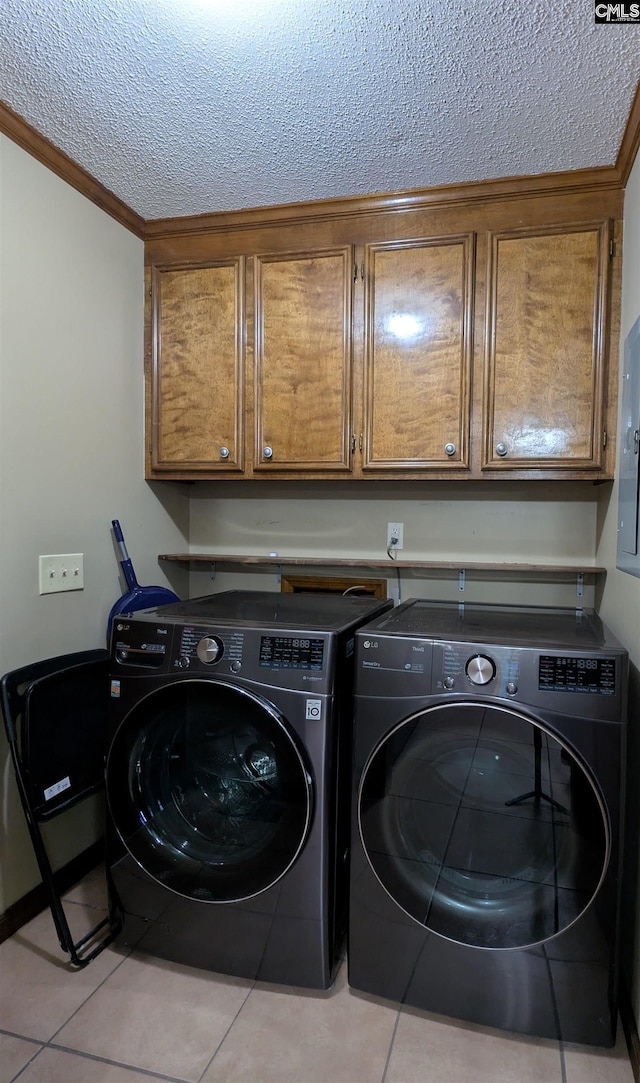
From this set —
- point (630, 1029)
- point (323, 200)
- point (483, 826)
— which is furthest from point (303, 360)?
point (630, 1029)

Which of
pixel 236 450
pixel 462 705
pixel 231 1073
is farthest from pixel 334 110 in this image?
pixel 231 1073

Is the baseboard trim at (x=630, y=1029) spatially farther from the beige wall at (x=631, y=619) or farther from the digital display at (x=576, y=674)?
the digital display at (x=576, y=674)

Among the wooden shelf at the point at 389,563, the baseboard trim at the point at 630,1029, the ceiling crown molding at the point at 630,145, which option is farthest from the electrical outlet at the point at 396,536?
the baseboard trim at the point at 630,1029

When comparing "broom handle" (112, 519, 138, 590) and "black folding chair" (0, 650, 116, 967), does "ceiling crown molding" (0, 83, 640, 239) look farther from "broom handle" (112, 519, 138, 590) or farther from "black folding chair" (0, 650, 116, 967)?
"black folding chair" (0, 650, 116, 967)

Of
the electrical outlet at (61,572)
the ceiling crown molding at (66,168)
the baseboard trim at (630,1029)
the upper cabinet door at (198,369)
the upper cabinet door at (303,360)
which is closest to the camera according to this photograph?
the baseboard trim at (630,1029)

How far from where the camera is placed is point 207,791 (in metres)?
1.61

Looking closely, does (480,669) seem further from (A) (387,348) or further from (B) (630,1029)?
(A) (387,348)

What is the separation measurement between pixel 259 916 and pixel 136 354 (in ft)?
6.34

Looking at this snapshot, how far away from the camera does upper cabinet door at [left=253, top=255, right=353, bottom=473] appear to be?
210cm

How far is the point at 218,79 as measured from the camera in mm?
1493

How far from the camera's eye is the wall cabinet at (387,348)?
74.6 inches

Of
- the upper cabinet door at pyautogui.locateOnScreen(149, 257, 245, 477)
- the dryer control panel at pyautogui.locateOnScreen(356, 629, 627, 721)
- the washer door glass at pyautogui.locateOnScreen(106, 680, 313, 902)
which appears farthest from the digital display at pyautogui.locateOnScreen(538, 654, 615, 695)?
the upper cabinet door at pyautogui.locateOnScreen(149, 257, 245, 477)

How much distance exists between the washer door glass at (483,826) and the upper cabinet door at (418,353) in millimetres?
973

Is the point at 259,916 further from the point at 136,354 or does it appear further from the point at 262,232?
the point at 262,232
